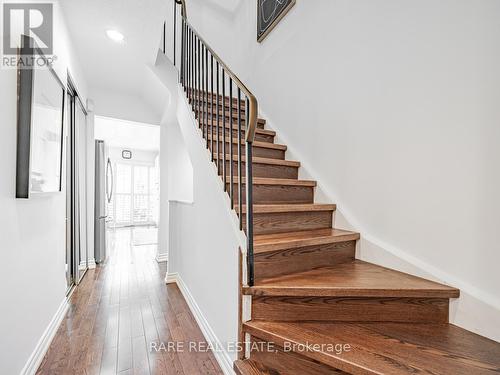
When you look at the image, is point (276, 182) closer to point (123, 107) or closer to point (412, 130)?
point (412, 130)

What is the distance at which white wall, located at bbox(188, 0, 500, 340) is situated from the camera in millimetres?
1138

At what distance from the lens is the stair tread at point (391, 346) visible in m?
0.85

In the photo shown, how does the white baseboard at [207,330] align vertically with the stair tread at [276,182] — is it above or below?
below

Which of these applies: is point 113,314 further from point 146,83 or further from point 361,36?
point 361,36

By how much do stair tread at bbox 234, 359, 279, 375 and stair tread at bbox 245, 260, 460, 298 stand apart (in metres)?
0.35

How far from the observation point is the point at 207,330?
6.06 feet

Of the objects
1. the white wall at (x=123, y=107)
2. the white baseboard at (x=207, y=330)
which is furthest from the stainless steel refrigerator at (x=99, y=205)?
the white baseboard at (x=207, y=330)

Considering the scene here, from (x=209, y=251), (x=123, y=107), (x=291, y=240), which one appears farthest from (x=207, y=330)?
(x=123, y=107)

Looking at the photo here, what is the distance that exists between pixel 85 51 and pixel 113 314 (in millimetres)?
2701

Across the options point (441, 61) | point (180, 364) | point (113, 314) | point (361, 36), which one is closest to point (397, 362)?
point (180, 364)

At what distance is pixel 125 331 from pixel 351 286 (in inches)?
70.5

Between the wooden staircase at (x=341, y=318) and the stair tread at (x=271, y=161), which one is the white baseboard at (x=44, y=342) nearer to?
the wooden staircase at (x=341, y=318)

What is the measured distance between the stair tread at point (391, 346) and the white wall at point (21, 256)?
48.6 inches

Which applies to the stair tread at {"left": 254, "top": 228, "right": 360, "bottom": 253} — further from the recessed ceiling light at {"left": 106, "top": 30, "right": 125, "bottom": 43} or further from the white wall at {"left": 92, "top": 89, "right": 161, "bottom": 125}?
the white wall at {"left": 92, "top": 89, "right": 161, "bottom": 125}
